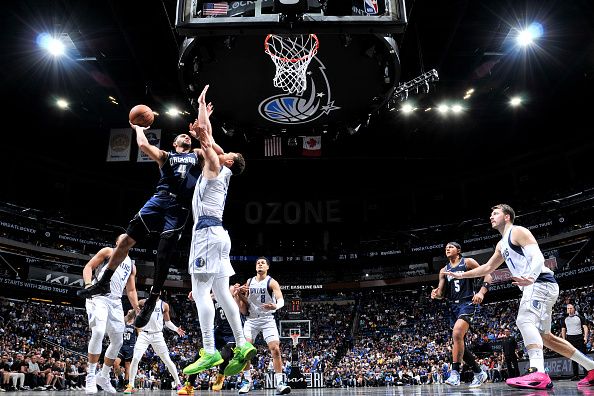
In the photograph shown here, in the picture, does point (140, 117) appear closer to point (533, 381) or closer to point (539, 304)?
point (539, 304)

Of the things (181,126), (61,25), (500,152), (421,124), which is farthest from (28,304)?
(500,152)

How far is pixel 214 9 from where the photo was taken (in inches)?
280

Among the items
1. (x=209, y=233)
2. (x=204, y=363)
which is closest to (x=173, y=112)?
(x=209, y=233)

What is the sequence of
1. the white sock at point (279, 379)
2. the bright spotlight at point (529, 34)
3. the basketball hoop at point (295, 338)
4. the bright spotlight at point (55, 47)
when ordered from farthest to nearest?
the basketball hoop at point (295, 338) → the bright spotlight at point (55, 47) → the bright spotlight at point (529, 34) → the white sock at point (279, 379)

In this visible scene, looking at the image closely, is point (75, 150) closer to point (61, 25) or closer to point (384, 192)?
point (61, 25)

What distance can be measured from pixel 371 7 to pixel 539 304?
4.76 metres

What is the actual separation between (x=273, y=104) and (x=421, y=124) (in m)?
12.8

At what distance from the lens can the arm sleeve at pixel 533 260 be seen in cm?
529

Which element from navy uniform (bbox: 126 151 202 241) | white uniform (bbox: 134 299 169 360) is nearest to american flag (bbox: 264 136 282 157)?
white uniform (bbox: 134 299 169 360)

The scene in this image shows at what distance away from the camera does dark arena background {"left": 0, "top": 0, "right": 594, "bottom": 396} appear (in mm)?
13164

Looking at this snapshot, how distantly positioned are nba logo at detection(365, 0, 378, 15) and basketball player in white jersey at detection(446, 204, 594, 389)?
345cm

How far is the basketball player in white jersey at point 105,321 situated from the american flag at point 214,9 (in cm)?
397

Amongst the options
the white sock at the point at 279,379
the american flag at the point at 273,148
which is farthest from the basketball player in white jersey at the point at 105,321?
the american flag at the point at 273,148

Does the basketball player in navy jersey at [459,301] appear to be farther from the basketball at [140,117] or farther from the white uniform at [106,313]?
the basketball at [140,117]
